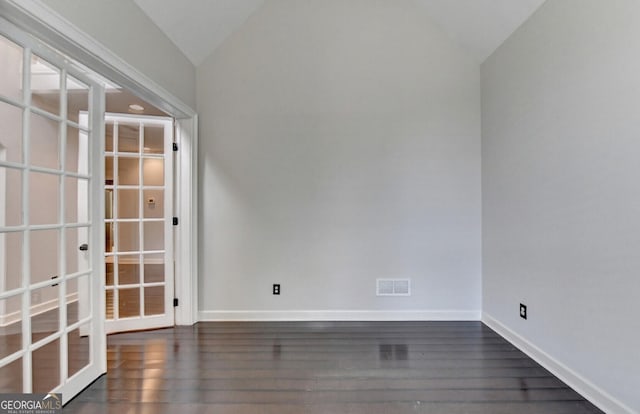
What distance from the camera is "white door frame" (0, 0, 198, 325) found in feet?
4.63

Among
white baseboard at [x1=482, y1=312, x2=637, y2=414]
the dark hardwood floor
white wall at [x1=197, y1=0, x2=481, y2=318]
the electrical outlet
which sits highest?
white wall at [x1=197, y1=0, x2=481, y2=318]

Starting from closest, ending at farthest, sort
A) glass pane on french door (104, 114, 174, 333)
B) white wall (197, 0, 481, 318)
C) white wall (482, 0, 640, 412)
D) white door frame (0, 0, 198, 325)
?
white door frame (0, 0, 198, 325), white wall (482, 0, 640, 412), glass pane on french door (104, 114, 174, 333), white wall (197, 0, 481, 318)

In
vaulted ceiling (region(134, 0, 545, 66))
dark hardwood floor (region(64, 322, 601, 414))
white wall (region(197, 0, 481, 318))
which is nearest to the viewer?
dark hardwood floor (region(64, 322, 601, 414))

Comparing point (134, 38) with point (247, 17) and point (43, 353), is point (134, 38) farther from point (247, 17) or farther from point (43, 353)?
point (43, 353)

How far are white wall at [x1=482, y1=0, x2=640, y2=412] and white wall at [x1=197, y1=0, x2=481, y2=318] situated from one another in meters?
0.46

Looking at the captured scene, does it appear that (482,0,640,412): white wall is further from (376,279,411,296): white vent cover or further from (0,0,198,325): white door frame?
(0,0,198,325): white door frame

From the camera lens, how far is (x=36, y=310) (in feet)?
5.22

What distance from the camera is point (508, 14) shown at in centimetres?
235

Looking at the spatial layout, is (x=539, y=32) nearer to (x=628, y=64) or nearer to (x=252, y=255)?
(x=628, y=64)

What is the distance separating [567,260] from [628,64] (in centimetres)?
119

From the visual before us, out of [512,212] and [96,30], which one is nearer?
[96,30]

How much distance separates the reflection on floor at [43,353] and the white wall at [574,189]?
3.24 metres

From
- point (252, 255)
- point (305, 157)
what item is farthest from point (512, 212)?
point (252, 255)

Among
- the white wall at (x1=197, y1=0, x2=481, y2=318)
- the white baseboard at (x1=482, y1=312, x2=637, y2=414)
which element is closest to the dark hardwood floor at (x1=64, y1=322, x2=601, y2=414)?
the white baseboard at (x1=482, y1=312, x2=637, y2=414)
